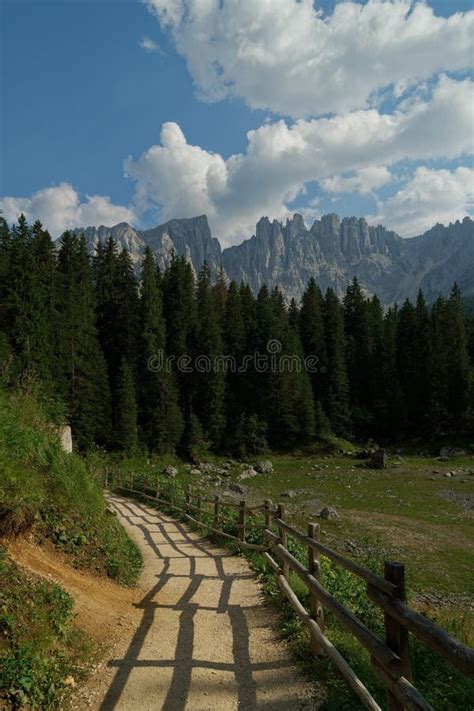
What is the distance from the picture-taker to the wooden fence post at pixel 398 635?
10.9 ft

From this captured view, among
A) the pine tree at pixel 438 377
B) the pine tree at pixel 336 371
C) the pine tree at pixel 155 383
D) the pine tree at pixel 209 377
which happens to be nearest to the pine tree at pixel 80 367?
the pine tree at pixel 155 383

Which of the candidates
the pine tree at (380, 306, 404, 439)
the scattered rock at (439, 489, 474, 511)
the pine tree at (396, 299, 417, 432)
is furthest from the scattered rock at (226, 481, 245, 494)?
the pine tree at (396, 299, 417, 432)

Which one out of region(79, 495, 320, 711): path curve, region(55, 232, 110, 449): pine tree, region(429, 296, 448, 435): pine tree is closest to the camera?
region(79, 495, 320, 711): path curve

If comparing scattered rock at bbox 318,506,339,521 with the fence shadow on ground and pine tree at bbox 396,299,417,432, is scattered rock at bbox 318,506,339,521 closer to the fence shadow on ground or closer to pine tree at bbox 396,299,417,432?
the fence shadow on ground

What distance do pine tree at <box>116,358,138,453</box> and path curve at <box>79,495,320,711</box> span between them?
33.6m

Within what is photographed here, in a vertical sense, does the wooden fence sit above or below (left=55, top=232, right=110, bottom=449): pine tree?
below

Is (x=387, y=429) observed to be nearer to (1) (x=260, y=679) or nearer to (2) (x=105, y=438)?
(2) (x=105, y=438)

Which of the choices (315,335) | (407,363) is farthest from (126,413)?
(407,363)

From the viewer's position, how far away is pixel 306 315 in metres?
64.1

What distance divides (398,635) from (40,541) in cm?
604

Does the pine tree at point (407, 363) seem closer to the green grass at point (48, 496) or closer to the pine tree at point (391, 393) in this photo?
the pine tree at point (391, 393)

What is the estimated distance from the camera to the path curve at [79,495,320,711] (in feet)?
15.3

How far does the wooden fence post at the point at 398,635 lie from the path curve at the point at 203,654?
59.7 inches

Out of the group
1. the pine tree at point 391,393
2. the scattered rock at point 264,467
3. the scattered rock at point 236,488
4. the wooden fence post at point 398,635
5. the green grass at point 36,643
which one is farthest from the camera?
the pine tree at point 391,393
